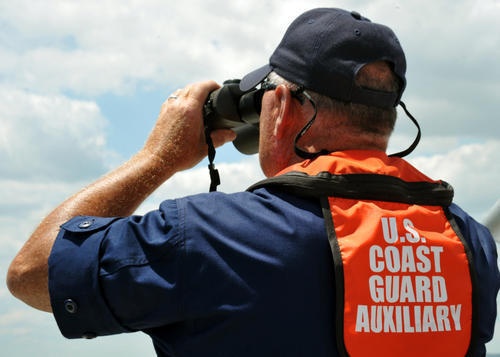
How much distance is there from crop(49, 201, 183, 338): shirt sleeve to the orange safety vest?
1.37 feet

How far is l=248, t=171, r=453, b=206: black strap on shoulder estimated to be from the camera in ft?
8.34

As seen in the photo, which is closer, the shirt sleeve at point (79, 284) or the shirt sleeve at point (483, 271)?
the shirt sleeve at point (79, 284)

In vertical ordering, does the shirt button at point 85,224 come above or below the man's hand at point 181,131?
below

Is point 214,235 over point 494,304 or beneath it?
over

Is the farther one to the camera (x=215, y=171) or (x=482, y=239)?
(x=215, y=171)

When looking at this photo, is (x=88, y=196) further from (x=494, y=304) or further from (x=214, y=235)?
(x=494, y=304)

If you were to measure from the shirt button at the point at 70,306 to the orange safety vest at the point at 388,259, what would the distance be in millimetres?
728

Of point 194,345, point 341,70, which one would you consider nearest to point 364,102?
point 341,70

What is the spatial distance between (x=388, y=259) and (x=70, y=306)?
3.54 feet

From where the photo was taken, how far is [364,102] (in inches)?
109

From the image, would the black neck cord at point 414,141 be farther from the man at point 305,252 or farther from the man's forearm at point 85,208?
the man's forearm at point 85,208

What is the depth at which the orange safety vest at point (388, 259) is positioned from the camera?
2.47 m

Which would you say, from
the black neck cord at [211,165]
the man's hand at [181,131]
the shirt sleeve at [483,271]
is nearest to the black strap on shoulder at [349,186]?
the shirt sleeve at [483,271]

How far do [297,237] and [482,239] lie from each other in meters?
0.88
